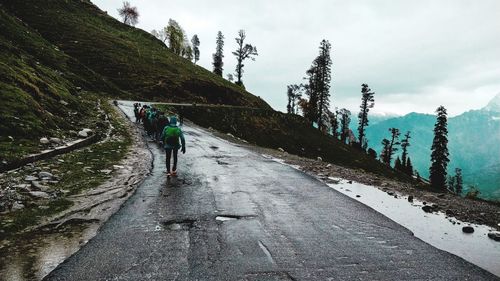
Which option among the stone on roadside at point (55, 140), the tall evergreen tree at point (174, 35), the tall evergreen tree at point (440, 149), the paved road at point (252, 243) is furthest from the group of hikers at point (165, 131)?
the tall evergreen tree at point (174, 35)

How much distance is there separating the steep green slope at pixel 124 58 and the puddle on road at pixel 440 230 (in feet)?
157

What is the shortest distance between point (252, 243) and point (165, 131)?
7.74 m

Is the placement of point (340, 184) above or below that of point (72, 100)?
below

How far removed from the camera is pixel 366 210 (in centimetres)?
856

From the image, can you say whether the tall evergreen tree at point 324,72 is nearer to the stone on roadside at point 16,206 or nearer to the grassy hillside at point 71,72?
the grassy hillside at point 71,72

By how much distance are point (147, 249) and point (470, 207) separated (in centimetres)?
925

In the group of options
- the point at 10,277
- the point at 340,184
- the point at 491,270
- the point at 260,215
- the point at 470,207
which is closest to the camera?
the point at 10,277

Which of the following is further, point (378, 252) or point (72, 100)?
point (72, 100)

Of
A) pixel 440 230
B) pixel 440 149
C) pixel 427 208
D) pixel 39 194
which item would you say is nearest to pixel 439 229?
pixel 440 230

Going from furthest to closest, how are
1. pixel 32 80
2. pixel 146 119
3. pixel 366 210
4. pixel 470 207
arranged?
pixel 146 119 → pixel 32 80 → pixel 470 207 → pixel 366 210

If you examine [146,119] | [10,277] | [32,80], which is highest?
[32,80]

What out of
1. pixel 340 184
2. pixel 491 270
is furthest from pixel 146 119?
pixel 491 270

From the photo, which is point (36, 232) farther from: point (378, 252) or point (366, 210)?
point (366, 210)

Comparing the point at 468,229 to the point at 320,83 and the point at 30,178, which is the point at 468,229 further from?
the point at 320,83
